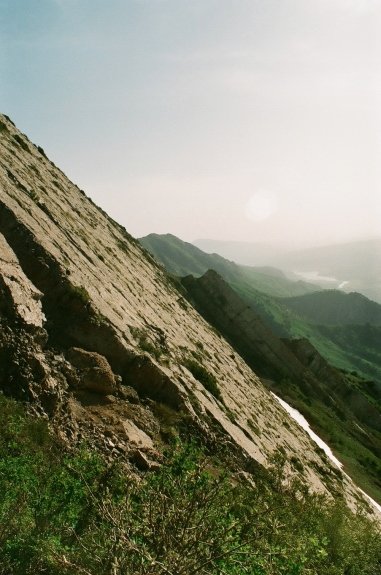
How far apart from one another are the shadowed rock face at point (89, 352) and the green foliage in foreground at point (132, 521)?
6.48ft

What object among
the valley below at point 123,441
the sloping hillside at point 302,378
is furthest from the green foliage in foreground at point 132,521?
the sloping hillside at point 302,378

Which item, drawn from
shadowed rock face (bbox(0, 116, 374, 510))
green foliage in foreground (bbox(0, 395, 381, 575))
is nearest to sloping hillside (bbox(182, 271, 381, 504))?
shadowed rock face (bbox(0, 116, 374, 510))

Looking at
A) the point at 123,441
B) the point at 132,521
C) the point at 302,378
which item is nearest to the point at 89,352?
the point at 123,441

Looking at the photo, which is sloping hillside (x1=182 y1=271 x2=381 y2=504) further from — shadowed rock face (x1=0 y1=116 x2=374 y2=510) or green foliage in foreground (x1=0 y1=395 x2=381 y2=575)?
green foliage in foreground (x1=0 y1=395 x2=381 y2=575)

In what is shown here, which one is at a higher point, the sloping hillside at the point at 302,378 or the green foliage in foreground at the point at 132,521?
the sloping hillside at the point at 302,378

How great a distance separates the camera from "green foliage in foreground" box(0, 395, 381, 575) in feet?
27.1

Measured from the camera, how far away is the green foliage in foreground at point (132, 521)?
826 centimetres

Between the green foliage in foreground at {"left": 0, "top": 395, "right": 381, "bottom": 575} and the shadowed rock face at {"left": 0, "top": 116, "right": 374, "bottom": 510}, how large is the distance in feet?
6.48

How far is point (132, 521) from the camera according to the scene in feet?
29.5

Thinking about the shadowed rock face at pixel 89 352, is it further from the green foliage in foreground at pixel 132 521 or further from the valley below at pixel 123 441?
the green foliage in foreground at pixel 132 521

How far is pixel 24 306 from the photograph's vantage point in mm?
16969

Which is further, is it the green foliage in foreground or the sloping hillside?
the sloping hillside

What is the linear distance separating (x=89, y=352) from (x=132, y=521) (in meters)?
10.0

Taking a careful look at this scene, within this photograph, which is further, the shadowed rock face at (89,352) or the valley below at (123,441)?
the shadowed rock face at (89,352)
